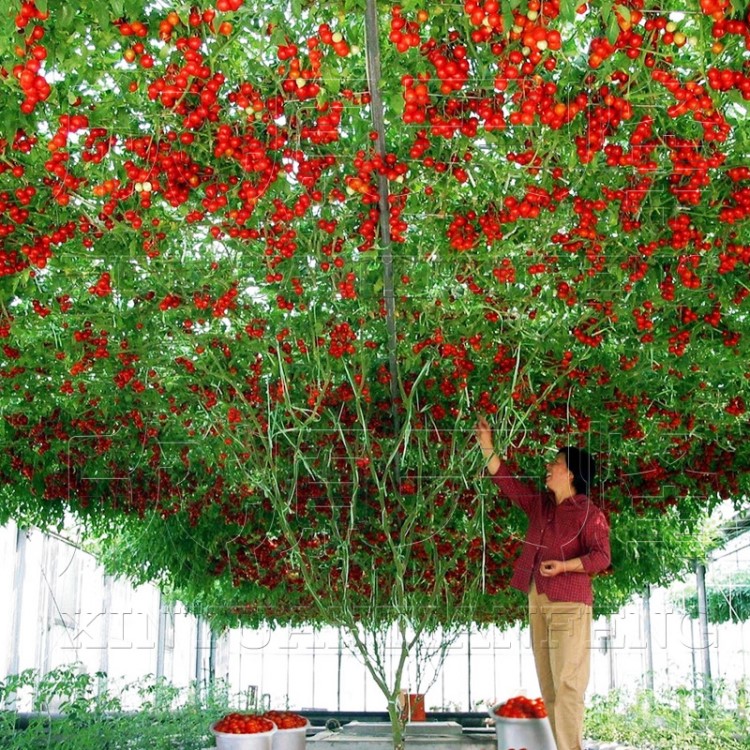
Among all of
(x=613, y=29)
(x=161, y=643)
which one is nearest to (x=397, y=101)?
(x=613, y=29)

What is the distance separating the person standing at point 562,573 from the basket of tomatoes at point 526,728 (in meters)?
0.21

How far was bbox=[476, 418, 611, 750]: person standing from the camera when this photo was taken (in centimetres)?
297

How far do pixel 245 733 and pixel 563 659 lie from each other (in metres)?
1.17

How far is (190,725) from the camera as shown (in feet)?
18.6

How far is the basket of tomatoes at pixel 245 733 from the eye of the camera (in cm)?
325

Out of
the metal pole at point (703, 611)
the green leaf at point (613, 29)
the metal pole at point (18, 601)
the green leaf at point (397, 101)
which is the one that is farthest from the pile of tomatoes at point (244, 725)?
the metal pole at point (703, 611)

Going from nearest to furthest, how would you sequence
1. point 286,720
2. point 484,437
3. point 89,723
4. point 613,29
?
point 613,29
point 484,437
point 286,720
point 89,723

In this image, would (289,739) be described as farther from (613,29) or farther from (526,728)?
(613,29)

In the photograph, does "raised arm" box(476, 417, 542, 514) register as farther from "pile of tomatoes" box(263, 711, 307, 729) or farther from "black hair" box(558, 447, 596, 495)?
"pile of tomatoes" box(263, 711, 307, 729)

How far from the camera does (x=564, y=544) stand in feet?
10.5

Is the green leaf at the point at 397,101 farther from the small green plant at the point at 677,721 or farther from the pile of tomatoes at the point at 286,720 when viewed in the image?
the small green plant at the point at 677,721

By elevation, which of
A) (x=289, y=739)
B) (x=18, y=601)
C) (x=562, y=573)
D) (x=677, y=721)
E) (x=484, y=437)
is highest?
(x=484, y=437)

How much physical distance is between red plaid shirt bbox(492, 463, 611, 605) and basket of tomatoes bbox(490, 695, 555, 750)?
0.55 m

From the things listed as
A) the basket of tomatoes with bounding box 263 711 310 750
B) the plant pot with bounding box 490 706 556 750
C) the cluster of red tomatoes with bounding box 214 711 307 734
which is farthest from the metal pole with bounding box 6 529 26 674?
the plant pot with bounding box 490 706 556 750
